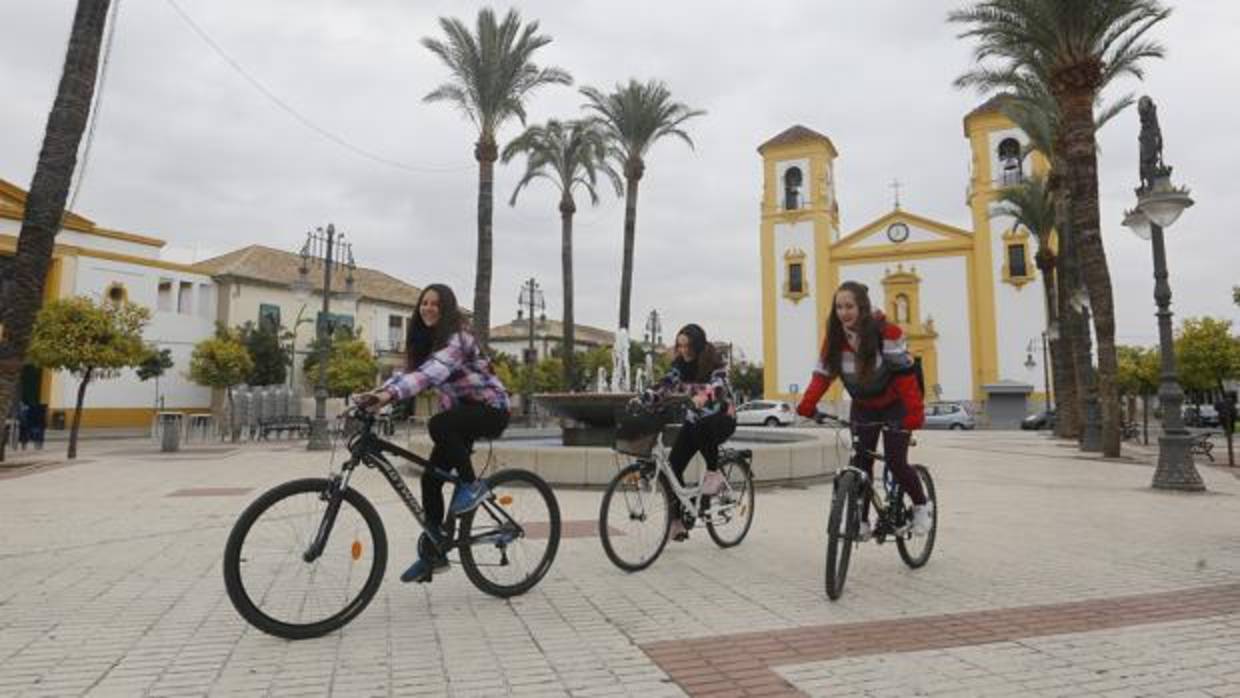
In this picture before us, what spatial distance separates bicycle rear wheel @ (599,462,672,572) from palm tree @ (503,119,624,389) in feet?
77.6

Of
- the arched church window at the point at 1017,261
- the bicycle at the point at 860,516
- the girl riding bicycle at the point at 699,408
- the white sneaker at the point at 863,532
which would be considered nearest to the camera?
the bicycle at the point at 860,516

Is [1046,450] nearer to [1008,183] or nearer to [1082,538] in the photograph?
[1082,538]

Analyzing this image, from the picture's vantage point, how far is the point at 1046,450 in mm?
19250

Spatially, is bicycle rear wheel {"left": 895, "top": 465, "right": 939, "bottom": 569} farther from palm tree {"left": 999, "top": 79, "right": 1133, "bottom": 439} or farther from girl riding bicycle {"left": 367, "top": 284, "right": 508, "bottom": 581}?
palm tree {"left": 999, "top": 79, "right": 1133, "bottom": 439}

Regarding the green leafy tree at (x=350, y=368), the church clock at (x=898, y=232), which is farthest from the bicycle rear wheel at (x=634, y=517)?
the church clock at (x=898, y=232)

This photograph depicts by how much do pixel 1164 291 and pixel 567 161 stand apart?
923 inches

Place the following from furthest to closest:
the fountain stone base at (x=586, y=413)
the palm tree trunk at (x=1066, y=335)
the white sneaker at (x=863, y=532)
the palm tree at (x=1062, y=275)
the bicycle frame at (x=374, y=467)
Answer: the palm tree trunk at (x=1066, y=335) < the palm tree at (x=1062, y=275) < the fountain stone base at (x=586, y=413) < the white sneaker at (x=863, y=532) < the bicycle frame at (x=374, y=467)

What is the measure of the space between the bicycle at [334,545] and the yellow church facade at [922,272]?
43490 mm

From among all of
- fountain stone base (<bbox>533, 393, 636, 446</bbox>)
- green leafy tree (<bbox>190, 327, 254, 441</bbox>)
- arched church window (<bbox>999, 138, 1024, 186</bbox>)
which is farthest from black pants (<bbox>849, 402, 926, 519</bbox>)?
arched church window (<bbox>999, 138, 1024, 186</bbox>)

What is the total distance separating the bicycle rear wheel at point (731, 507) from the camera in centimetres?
585

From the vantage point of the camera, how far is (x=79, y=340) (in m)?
17.4

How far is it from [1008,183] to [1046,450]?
107 feet

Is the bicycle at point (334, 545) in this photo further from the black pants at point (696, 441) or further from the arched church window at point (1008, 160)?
the arched church window at point (1008, 160)

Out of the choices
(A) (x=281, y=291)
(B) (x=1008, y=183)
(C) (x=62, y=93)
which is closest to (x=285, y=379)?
(A) (x=281, y=291)
